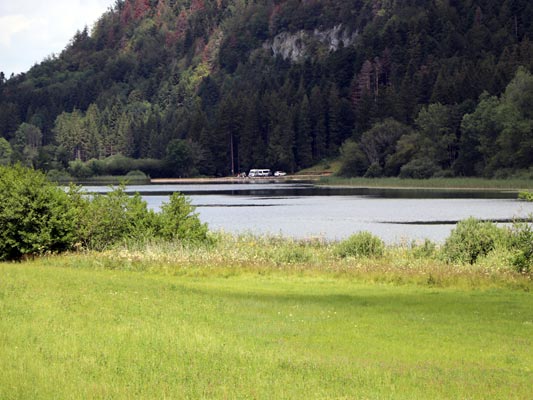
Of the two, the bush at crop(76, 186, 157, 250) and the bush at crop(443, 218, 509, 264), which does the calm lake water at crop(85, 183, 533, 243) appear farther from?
the bush at crop(443, 218, 509, 264)

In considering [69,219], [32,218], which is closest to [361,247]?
[69,219]

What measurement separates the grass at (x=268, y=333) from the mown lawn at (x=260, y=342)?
0.04m

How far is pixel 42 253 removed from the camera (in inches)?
1725

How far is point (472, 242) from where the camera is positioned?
40.1 metres

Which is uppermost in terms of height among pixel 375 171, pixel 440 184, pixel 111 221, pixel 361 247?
pixel 111 221

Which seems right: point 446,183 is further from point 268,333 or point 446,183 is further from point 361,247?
point 268,333

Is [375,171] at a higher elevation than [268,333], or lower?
lower

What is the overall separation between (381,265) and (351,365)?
20461mm

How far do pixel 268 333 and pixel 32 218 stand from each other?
83.8 feet

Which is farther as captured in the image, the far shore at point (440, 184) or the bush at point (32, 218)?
the far shore at point (440, 184)

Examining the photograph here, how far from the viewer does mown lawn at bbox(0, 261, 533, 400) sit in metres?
16.0

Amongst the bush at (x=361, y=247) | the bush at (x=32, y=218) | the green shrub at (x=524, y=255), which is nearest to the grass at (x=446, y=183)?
the bush at (x=361, y=247)

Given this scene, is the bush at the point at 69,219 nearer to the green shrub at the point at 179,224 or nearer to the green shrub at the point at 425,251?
the green shrub at the point at 179,224

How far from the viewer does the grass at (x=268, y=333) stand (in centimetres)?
1611
